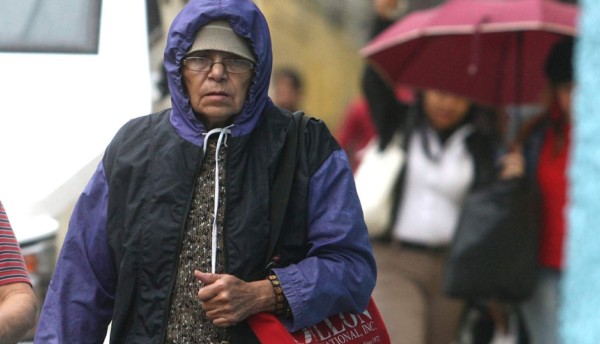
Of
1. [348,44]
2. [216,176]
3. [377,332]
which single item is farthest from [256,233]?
[348,44]

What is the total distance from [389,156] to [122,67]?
2.57m

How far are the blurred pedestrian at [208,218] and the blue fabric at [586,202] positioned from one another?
52cm

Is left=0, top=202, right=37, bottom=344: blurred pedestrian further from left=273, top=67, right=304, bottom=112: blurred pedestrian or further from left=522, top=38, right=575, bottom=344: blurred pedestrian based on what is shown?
left=273, top=67, right=304, bottom=112: blurred pedestrian

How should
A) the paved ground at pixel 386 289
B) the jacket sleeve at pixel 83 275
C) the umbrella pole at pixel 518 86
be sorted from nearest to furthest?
the jacket sleeve at pixel 83 275
the paved ground at pixel 386 289
the umbrella pole at pixel 518 86

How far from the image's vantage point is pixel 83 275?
3.83m

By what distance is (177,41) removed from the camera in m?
3.78

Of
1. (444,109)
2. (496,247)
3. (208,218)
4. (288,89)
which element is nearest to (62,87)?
(208,218)

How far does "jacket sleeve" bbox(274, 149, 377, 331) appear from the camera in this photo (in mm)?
3695

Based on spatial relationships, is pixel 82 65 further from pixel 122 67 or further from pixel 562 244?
pixel 562 244

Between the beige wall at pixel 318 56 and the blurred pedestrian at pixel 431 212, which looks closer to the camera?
the blurred pedestrian at pixel 431 212

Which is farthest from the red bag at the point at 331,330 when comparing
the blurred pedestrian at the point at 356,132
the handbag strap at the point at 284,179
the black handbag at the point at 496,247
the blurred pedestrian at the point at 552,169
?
the blurred pedestrian at the point at 356,132

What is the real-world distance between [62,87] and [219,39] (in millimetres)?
1279

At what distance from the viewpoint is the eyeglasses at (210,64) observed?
150 inches

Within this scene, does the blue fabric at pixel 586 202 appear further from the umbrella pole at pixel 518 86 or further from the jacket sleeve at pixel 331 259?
the umbrella pole at pixel 518 86
